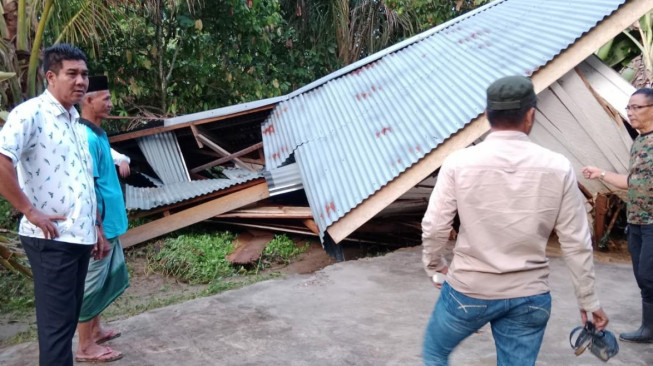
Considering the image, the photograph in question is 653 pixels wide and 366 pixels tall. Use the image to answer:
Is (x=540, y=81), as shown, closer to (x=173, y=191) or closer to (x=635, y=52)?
(x=635, y=52)

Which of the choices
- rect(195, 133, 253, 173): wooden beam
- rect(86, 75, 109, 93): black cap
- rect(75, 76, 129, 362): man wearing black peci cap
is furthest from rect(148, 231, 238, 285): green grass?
rect(86, 75, 109, 93): black cap

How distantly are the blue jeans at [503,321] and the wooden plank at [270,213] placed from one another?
4.29m

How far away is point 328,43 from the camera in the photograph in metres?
13.2

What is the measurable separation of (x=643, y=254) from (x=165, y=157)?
20.3ft

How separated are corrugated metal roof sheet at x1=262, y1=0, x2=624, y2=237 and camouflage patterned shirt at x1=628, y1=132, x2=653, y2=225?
180 cm

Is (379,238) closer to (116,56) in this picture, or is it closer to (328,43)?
(116,56)

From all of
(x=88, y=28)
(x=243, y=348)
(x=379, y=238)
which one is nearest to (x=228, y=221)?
(x=379, y=238)

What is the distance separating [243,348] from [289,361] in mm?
356

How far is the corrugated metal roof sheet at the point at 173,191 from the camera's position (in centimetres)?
698

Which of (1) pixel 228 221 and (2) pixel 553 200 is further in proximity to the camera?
(1) pixel 228 221

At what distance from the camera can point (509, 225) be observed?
7.21ft

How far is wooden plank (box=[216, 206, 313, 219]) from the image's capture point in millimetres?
6687

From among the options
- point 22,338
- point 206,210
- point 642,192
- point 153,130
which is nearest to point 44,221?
point 22,338

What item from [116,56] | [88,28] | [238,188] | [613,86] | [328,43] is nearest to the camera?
[613,86]
